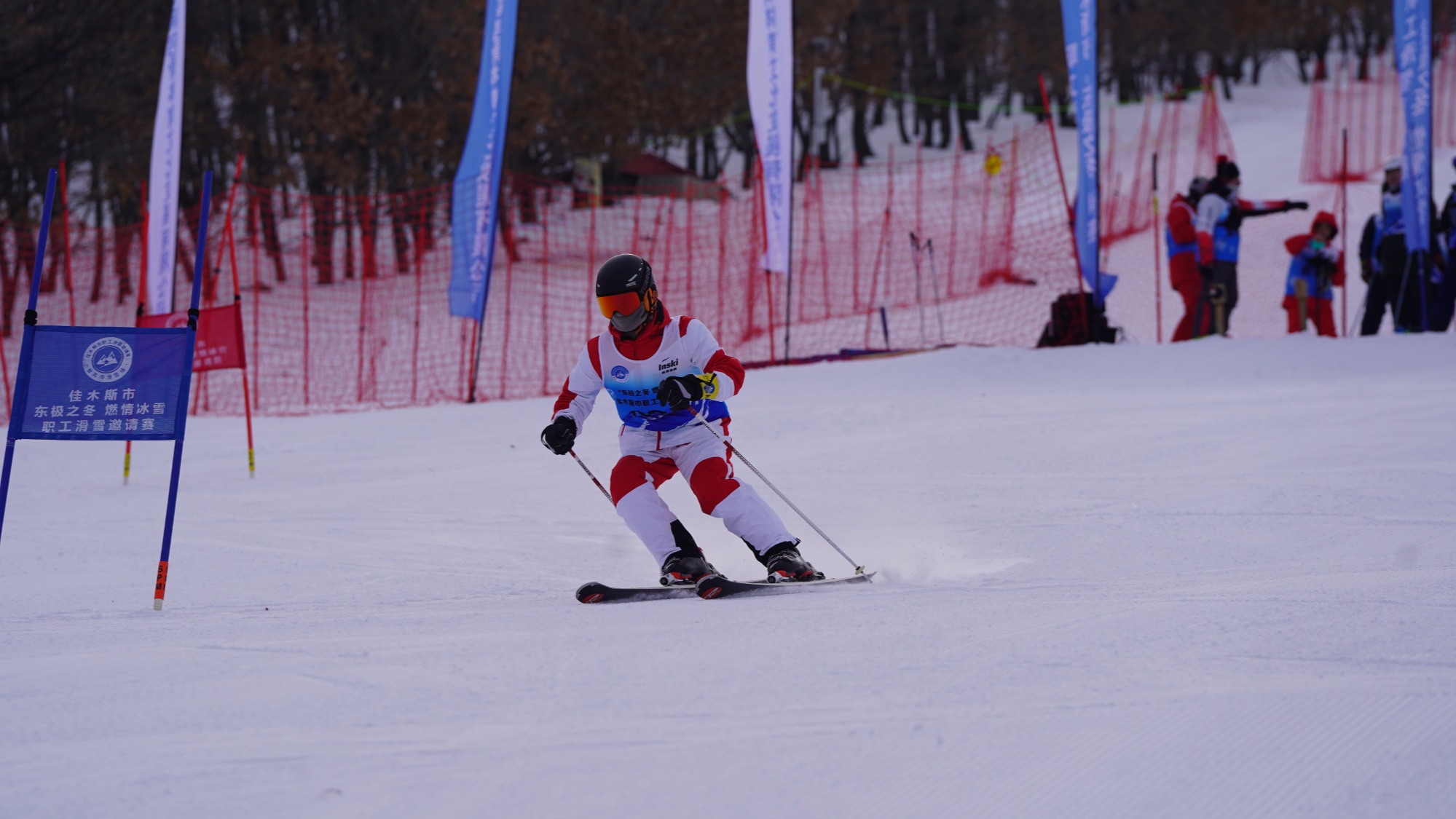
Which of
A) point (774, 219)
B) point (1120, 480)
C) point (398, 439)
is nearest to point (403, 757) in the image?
point (1120, 480)

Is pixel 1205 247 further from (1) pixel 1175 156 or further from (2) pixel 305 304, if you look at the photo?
(1) pixel 1175 156

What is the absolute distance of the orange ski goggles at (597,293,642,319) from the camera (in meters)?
4.35

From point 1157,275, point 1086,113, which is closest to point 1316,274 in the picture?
point 1157,275

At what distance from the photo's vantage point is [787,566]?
443 cm

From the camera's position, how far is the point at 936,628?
3535mm

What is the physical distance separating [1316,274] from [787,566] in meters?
8.90

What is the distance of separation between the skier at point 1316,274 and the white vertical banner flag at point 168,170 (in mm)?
10097

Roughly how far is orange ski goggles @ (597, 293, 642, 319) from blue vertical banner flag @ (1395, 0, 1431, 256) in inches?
345

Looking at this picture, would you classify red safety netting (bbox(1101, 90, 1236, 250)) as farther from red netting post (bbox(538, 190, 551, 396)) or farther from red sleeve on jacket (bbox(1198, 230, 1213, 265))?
red netting post (bbox(538, 190, 551, 396))

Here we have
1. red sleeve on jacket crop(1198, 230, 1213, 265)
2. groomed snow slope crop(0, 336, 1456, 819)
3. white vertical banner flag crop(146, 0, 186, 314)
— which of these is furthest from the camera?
red sleeve on jacket crop(1198, 230, 1213, 265)

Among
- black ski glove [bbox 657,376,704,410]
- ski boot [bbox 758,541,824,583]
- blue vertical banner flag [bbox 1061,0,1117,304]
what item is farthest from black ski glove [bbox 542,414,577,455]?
blue vertical banner flag [bbox 1061,0,1117,304]

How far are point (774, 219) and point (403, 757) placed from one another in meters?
8.84

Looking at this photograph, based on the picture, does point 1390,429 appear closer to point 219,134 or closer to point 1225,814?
point 1225,814

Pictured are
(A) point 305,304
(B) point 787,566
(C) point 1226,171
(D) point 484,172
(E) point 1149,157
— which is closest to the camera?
(B) point 787,566
